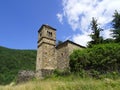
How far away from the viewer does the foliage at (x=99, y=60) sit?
19453 mm

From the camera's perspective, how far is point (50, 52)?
84.5 feet

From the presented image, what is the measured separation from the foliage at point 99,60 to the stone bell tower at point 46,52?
360 cm

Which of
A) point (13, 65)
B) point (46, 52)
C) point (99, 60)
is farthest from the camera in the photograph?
point (13, 65)

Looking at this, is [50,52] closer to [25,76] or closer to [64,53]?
[64,53]

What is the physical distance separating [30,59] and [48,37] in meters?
36.0

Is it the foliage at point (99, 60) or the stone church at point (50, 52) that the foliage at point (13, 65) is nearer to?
the stone church at point (50, 52)

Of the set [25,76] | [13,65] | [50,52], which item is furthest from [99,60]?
[13,65]

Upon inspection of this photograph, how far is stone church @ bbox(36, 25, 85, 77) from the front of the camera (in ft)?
80.4

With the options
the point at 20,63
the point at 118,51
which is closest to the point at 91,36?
the point at 118,51

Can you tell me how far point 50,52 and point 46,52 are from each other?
26.6 inches

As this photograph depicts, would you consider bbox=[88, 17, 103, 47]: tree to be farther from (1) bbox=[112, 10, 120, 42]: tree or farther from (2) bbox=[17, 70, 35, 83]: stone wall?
(2) bbox=[17, 70, 35, 83]: stone wall

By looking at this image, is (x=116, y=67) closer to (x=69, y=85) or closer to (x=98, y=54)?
(x=98, y=54)

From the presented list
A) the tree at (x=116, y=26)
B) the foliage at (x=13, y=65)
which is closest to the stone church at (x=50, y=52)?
the tree at (x=116, y=26)

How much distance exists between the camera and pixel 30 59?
6078 centimetres
